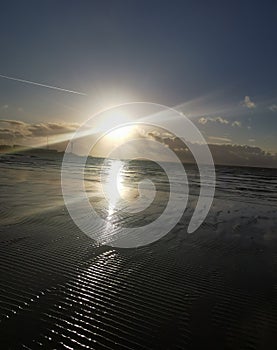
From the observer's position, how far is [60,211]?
1164cm

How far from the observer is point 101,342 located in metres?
3.68

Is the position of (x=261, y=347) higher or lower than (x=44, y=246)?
lower

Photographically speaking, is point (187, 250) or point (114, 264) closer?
point (114, 264)

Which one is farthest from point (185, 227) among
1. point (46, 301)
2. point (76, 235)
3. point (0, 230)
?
point (46, 301)

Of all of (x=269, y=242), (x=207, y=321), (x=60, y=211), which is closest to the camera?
(x=207, y=321)

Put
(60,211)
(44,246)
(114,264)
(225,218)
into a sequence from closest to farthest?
1. (114,264)
2. (44,246)
3. (60,211)
4. (225,218)

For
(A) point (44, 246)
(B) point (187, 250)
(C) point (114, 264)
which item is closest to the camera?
(C) point (114, 264)

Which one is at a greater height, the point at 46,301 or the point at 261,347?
the point at 46,301

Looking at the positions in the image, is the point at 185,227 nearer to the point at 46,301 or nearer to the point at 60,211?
the point at 60,211

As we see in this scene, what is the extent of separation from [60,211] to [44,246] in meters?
4.63

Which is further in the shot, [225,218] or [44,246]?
[225,218]

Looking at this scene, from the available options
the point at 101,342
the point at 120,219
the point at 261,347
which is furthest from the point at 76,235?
the point at 261,347

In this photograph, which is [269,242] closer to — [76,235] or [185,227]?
[185,227]

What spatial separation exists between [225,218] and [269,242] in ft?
11.9
